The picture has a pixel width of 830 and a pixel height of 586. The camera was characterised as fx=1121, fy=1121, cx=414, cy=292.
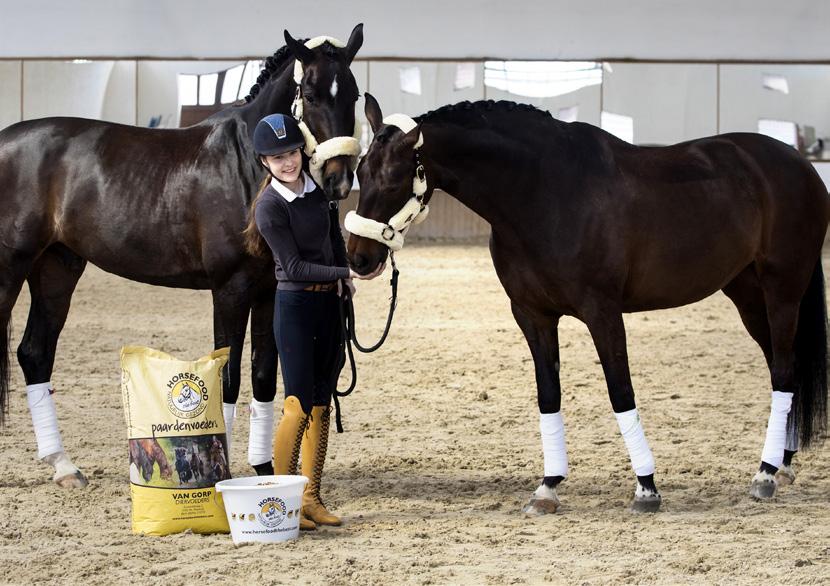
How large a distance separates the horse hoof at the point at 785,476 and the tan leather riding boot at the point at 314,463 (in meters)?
1.91

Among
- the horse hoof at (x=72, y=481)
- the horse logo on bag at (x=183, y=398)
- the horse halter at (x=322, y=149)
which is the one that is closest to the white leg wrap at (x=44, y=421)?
the horse hoof at (x=72, y=481)

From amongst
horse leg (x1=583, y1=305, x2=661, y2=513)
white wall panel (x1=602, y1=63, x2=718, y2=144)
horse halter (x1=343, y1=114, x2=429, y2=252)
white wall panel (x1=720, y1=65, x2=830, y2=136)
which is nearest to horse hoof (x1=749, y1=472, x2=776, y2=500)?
horse leg (x1=583, y1=305, x2=661, y2=513)

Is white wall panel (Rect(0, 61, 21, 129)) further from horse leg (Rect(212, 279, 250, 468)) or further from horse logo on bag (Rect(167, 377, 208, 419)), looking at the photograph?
horse logo on bag (Rect(167, 377, 208, 419))

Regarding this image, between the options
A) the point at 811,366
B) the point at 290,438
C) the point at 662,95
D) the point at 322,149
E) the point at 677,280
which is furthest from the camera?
the point at 662,95

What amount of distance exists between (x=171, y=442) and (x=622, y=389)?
5.50 feet

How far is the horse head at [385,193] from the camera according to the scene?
382 centimetres

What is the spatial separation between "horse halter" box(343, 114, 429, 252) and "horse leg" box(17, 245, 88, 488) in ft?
5.94

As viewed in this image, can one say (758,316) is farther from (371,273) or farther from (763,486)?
(371,273)

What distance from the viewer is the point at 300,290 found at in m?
3.98

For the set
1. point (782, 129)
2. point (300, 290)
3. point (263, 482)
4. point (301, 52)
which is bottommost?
point (263, 482)

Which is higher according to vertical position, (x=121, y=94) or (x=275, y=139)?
(x=121, y=94)

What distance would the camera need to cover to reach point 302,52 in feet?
14.8

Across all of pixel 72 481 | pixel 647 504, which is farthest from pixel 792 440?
pixel 72 481

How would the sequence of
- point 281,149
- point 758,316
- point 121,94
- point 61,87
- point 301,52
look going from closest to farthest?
1. point 281,149
2. point 301,52
3. point 758,316
4. point 61,87
5. point 121,94
